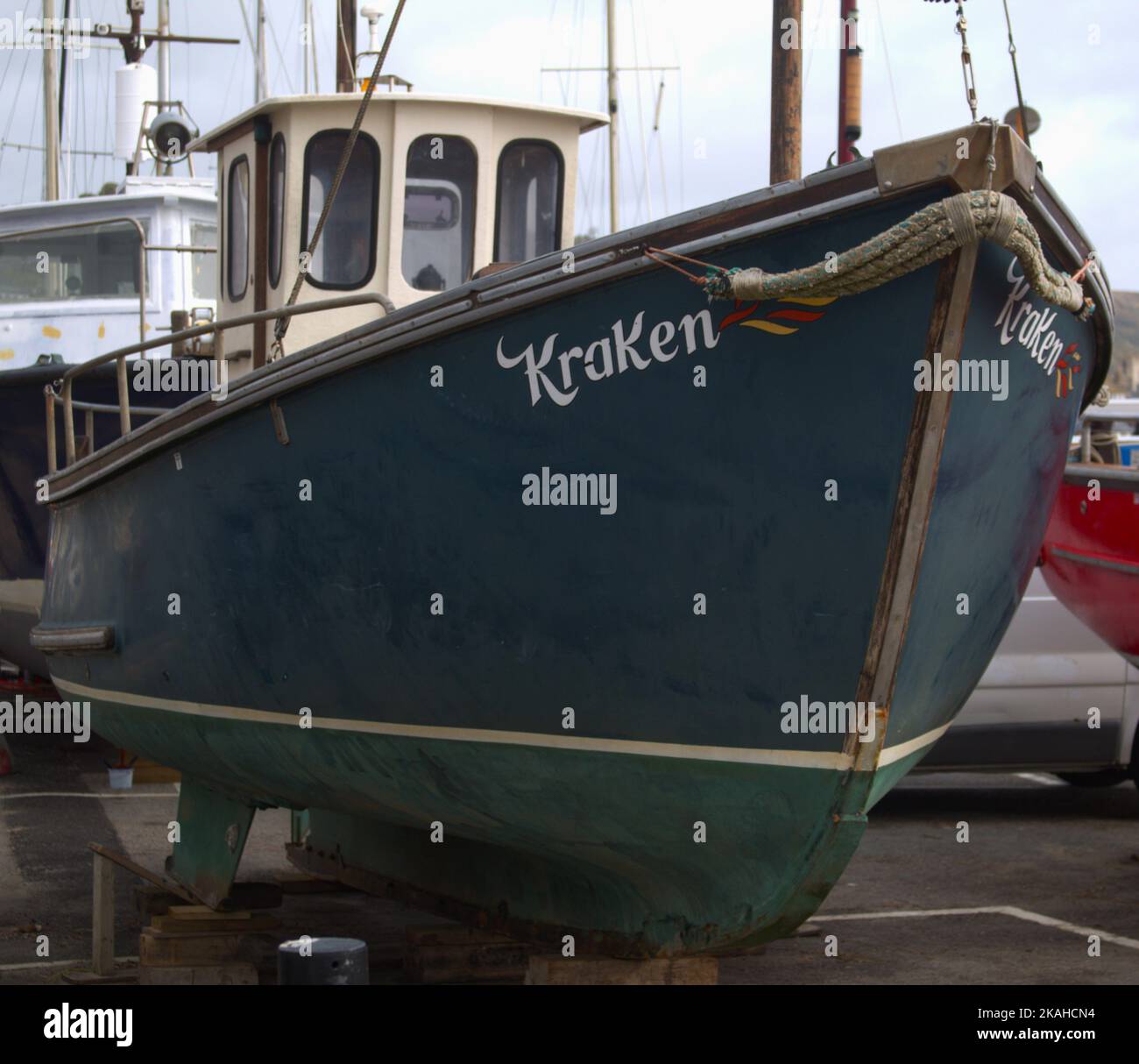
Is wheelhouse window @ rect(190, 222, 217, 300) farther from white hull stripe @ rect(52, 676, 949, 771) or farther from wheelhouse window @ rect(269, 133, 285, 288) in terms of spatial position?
white hull stripe @ rect(52, 676, 949, 771)

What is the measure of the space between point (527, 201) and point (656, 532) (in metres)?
3.43

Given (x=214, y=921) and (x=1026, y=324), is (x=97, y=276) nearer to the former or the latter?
(x=214, y=921)

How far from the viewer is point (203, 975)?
5.34m

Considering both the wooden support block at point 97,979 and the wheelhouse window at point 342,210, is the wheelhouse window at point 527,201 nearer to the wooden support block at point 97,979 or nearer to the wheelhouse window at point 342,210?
the wheelhouse window at point 342,210

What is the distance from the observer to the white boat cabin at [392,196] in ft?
21.9

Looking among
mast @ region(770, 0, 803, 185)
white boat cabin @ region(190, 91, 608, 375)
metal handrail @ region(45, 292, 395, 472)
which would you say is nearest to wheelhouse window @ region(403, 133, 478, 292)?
white boat cabin @ region(190, 91, 608, 375)

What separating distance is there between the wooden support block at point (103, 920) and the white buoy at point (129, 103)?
11.4 m

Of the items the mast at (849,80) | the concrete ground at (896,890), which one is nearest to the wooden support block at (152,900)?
the concrete ground at (896,890)

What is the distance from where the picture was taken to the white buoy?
15633mm

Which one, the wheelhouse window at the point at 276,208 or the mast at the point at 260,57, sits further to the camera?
the mast at the point at 260,57

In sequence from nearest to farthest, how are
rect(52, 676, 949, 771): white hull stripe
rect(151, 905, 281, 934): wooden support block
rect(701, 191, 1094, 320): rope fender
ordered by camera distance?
1. rect(701, 191, 1094, 320): rope fender
2. rect(52, 676, 949, 771): white hull stripe
3. rect(151, 905, 281, 934): wooden support block

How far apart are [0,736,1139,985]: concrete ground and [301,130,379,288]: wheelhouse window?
2.73 metres
